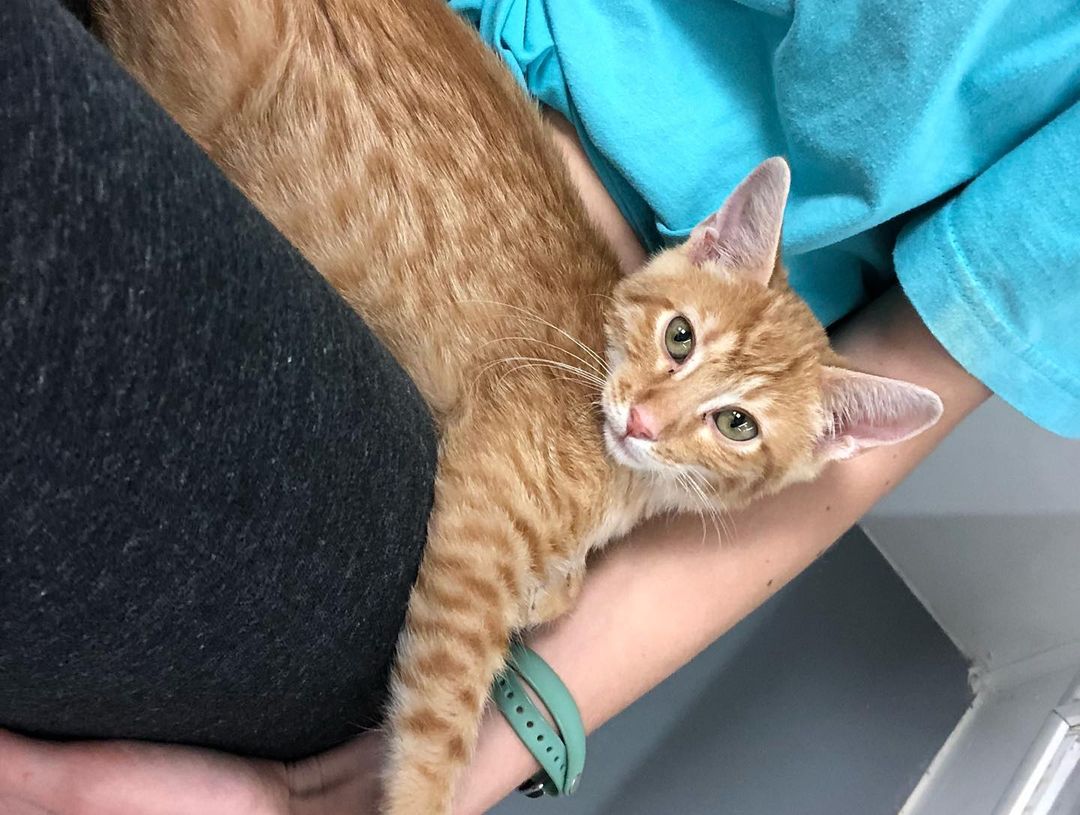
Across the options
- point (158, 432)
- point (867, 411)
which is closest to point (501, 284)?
point (867, 411)

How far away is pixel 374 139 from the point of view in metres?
0.93

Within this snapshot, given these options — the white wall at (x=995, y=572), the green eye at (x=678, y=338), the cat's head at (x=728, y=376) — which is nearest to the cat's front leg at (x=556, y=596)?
the cat's head at (x=728, y=376)

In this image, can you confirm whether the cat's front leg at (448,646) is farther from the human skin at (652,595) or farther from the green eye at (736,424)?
the green eye at (736,424)

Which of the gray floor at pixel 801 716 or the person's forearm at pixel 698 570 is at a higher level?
the person's forearm at pixel 698 570

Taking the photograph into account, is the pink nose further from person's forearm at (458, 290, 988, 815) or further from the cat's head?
person's forearm at (458, 290, 988, 815)

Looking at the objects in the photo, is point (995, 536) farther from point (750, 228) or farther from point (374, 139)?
point (374, 139)

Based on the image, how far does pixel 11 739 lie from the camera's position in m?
0.70

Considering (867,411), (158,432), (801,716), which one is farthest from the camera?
(801,716)

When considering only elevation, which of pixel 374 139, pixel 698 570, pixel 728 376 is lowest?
pixel 698 570

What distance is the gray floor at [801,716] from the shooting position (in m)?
1.48

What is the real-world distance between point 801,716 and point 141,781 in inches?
47.9

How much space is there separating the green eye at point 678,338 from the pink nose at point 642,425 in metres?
0.10

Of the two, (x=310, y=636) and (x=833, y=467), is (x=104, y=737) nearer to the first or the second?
(x=310, y=636)

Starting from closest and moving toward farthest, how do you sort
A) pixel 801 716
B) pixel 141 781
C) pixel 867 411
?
pixel 141 781, pixel 867 411, pixel 801 716
